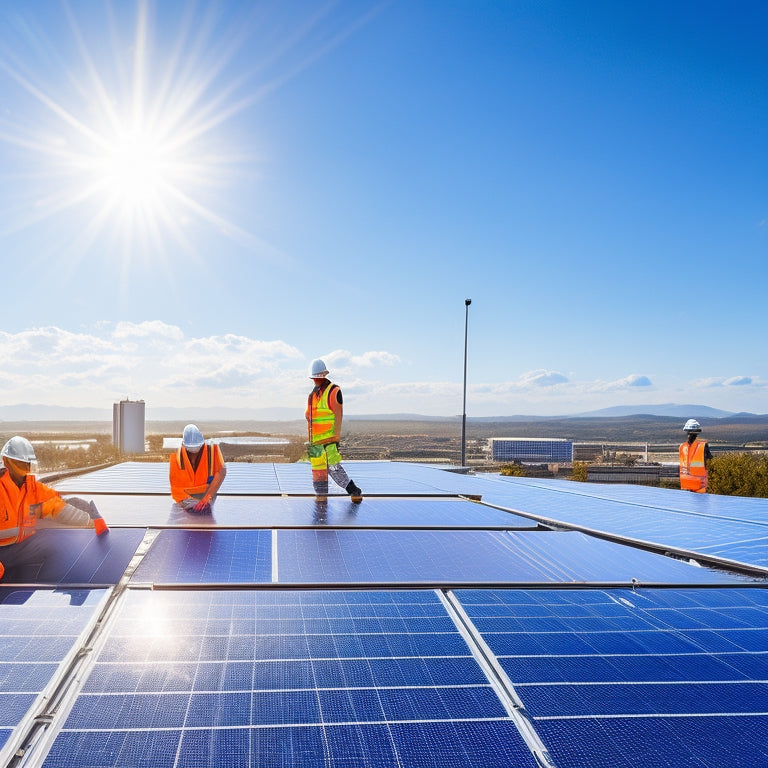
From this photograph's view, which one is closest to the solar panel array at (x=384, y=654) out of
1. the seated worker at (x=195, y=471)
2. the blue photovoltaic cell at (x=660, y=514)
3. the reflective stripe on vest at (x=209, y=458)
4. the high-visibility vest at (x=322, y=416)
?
the blue photovoltaic cell at (x=660, y=514)

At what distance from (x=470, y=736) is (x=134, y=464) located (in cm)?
1651

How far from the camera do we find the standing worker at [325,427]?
9.55 metres

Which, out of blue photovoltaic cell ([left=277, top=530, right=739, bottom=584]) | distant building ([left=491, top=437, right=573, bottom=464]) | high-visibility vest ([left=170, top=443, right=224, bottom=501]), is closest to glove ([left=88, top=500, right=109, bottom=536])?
blue photovoltaic cell ([left=277, top=530, right=739, bottom=584])

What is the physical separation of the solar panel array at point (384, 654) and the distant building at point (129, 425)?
1135 inches

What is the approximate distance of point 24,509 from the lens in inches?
243

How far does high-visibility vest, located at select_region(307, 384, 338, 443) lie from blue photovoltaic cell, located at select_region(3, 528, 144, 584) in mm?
3518

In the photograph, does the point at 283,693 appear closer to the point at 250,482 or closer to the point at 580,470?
the point at 250,482

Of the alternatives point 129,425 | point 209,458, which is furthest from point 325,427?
point 129,425

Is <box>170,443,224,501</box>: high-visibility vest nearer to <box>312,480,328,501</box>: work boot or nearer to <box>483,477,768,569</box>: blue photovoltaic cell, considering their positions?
<box>312,480,328,501</box>: work boot

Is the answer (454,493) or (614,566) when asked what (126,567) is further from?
(454,493)

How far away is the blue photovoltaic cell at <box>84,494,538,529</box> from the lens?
7492 mm

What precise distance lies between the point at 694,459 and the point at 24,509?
14.0 meters

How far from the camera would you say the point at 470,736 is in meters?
3.21

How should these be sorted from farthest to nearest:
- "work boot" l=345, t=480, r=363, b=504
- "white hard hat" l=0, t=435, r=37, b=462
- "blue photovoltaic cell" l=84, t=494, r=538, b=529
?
1. "work boot" l=345, t=480, r=363, b=504
2. "blue photovoltaic cell" l=84, t=494, r=538, b=529
3. "white hard hat" l=0, t=435, r=37, b=462
